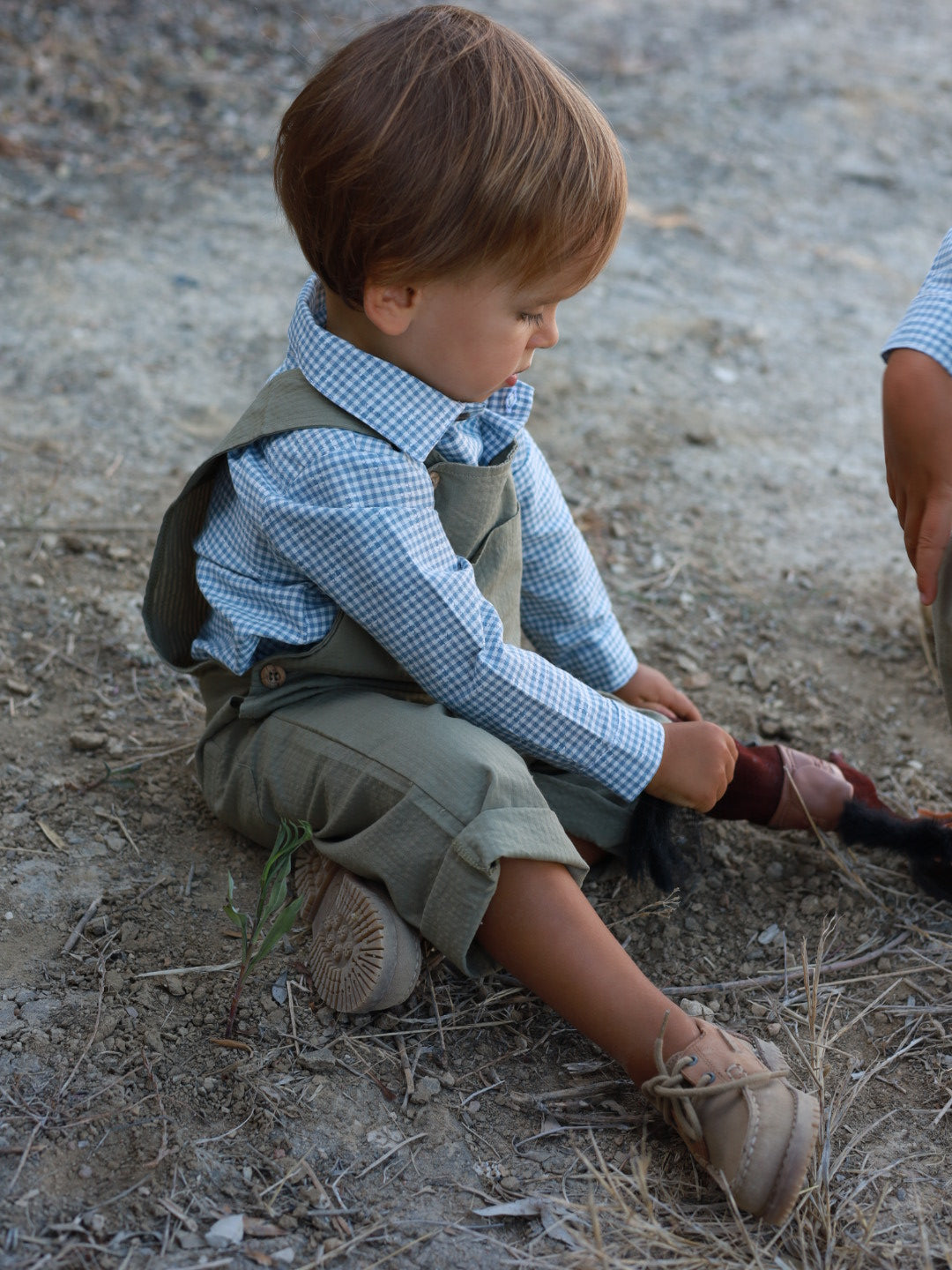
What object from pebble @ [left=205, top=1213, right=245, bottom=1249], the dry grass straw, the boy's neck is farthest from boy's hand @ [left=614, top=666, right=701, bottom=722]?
pebble @ [left=205, top=1213, right=245, bottom=1249]

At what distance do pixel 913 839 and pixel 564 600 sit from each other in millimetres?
694

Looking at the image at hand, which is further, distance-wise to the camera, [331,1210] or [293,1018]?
[293,1018]

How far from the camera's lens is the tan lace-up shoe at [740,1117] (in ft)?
4.76

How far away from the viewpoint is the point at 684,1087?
4.97 feet

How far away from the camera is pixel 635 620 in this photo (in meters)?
2.66

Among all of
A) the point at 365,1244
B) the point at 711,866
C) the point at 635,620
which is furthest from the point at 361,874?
the point at 635,620

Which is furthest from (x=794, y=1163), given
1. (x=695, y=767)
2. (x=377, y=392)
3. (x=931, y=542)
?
(x=377, y=392)

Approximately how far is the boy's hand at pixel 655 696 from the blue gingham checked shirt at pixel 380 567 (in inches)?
15.7

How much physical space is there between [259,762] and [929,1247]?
1069 millimetres

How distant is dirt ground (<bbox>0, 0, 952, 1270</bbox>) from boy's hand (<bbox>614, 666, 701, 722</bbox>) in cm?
20

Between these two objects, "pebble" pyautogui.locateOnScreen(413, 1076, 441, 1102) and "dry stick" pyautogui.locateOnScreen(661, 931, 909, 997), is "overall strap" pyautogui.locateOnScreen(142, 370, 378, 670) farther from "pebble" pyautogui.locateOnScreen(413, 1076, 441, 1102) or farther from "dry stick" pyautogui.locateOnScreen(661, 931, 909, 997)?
"dry stick" pyautogui.locateOnScreen(661, 931, 909, 997)

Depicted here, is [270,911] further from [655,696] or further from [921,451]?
[921,451]

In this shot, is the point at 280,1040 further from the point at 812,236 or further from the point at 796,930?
the point at 812,236

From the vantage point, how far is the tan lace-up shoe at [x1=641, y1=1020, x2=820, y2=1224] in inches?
57.1
